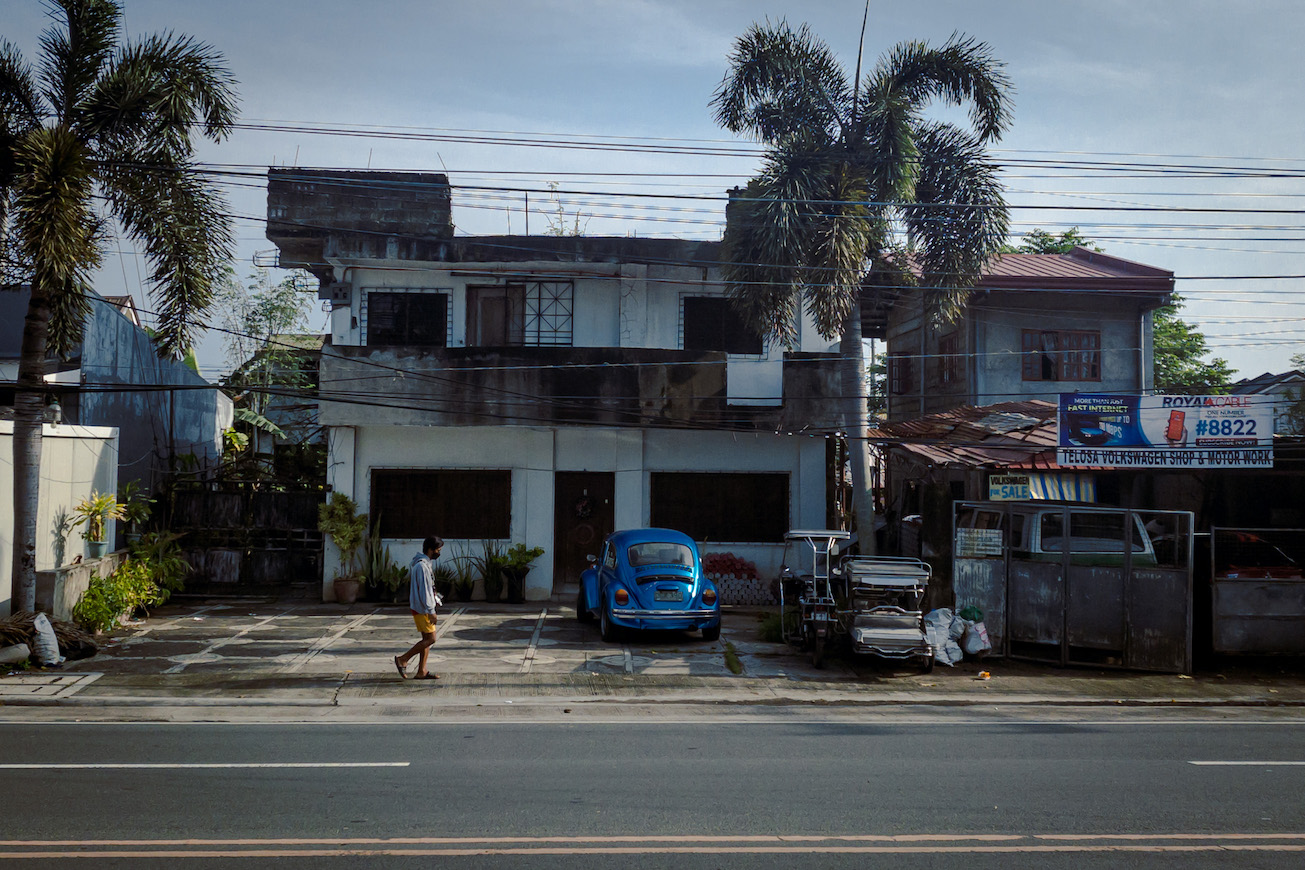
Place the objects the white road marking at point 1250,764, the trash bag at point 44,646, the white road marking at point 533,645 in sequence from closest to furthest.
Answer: the white road marking at point 1250,764 → the trash bag at point 44,646 → the white road marking at point 533,645

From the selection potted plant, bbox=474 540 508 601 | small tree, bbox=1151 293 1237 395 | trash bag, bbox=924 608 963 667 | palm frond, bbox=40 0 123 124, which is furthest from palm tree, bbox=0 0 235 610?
small tree, bbox=1151 293 1237 395

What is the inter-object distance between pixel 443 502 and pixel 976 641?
10.9m

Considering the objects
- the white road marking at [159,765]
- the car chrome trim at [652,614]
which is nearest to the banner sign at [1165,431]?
the car chrome trim at [652,614]

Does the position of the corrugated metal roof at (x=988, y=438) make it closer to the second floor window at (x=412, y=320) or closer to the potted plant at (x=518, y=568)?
the potted plant at (x=518, y=568)

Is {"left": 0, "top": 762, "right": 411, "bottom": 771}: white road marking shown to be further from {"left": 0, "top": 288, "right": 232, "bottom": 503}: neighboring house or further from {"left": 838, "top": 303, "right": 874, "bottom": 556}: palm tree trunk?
{"left": 838, "top": 303, "right": 874, "bottom": 556}: palm tree trunk

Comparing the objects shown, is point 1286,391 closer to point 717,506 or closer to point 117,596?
point 717,506

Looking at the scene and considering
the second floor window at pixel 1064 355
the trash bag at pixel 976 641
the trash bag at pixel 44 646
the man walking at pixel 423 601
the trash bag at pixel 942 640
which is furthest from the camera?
the second floor window at pixel 1064 355

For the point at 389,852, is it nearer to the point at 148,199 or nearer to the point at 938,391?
the point at 148,199

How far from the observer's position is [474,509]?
1983cm

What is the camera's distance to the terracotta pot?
18781 mm

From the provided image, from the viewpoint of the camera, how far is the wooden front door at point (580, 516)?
20062mm

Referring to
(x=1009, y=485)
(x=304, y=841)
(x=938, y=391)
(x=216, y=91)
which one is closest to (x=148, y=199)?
(x=216, y=91)

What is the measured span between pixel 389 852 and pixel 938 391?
844 inches

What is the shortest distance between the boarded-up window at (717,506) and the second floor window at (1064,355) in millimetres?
7400
